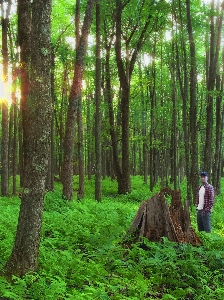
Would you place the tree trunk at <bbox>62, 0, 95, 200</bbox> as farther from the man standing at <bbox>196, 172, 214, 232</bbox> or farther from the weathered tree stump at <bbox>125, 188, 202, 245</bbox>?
the weathered tree stump at <bbox>125, 188, 202, 245</bbox>

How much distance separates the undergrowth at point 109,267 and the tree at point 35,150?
40cm

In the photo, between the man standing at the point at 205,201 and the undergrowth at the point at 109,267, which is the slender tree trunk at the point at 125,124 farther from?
the undergrowth at the point at 109,267

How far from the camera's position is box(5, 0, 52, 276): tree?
18.5 feet

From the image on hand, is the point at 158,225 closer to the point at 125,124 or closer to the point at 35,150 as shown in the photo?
the point at 35,150

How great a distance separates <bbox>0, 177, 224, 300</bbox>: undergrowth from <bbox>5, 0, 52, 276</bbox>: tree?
40 cm

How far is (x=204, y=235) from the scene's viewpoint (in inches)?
372

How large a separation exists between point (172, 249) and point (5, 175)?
1304 centimetres

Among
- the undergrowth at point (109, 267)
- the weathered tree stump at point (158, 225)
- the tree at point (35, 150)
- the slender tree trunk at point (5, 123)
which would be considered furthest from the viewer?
the slender tree trunk at point (5, 123)

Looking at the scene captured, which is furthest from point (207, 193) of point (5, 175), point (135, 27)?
point (135, 27)

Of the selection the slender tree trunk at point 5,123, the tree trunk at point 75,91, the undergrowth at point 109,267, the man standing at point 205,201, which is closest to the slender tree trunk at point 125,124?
the slender tree trunk at point 5,123

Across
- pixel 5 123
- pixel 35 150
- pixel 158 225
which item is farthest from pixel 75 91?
pixel 35 150

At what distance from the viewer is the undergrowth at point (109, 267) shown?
5244 millimetres

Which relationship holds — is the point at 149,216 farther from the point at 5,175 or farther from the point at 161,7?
the point at 161,7

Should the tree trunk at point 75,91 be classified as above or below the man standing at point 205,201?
above
